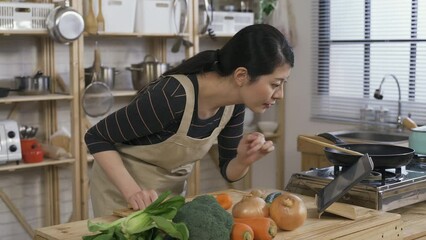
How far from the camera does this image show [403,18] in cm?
436

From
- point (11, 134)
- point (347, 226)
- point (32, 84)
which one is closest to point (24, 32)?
point (32, 84)

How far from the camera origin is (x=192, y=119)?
233 centimetres

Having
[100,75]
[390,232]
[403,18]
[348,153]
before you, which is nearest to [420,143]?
[348,153]

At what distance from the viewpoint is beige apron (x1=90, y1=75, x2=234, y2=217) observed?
237 centimetres

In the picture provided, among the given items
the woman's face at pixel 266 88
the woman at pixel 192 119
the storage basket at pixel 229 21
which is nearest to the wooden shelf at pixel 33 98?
the storage basket at pixel 229 21

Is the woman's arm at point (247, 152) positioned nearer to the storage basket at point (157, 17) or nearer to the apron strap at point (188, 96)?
the apron strap at point (188, 96)

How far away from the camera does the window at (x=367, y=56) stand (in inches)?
170

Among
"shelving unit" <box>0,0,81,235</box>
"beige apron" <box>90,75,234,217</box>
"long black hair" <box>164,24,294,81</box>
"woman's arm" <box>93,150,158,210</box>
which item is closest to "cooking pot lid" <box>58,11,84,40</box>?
"shelving unit" <box>0,0,81,235</box>

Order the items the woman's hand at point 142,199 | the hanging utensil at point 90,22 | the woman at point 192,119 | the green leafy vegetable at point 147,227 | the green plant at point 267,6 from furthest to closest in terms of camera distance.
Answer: the green plant at point 267,6, the hanging utensil at point 90,22, the woman at point 192,119, the woman's hand at point 142,199, the green leafy vegetable at point 147,227

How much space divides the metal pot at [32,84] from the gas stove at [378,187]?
6.74 ft

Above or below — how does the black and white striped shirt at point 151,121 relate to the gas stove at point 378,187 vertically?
above

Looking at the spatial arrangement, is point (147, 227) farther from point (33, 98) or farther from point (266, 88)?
point (33, 98)

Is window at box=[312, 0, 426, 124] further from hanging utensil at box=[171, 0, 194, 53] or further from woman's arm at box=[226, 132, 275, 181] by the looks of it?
woman's arm at box=[226, 132, 275, 181]

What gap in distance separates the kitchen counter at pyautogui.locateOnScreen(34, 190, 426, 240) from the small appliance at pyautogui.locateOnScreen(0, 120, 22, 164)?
202 centimetres
